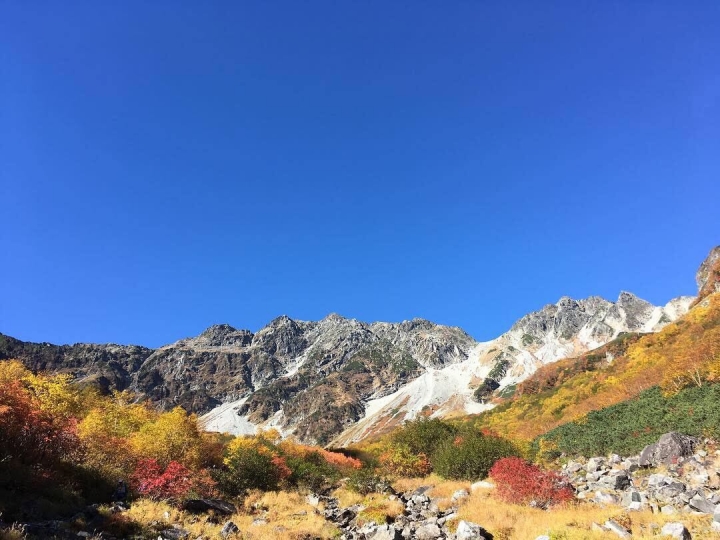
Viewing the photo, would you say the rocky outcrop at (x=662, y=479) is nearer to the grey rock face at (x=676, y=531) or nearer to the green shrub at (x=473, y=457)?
the grey rock face at (x=676, y=531)

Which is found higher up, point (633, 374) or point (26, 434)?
point (633, 374)

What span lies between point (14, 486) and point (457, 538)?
20.9m

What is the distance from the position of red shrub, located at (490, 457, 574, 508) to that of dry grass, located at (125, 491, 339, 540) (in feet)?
34.8

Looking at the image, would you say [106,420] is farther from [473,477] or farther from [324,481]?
[473,477]

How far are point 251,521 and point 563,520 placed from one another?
1634 centimetres

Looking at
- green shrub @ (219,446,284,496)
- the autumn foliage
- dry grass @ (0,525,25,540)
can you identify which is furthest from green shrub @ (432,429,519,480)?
dry grass @ (0,525,25,540)

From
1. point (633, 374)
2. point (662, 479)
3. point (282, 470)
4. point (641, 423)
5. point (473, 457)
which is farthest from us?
point (633, 374)

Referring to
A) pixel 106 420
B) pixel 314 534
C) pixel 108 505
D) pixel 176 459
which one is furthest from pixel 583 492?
pixel 106 420

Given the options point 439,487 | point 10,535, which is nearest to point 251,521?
point 10,535

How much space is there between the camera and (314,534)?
19797 millimetres

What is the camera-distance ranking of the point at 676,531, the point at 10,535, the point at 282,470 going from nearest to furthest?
the point at 10,535
the point at 676,531
the point at 282,470

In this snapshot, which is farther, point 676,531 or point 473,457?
point 473,457

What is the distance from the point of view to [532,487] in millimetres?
22969

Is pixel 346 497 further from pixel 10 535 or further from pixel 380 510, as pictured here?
pixel 10 535
